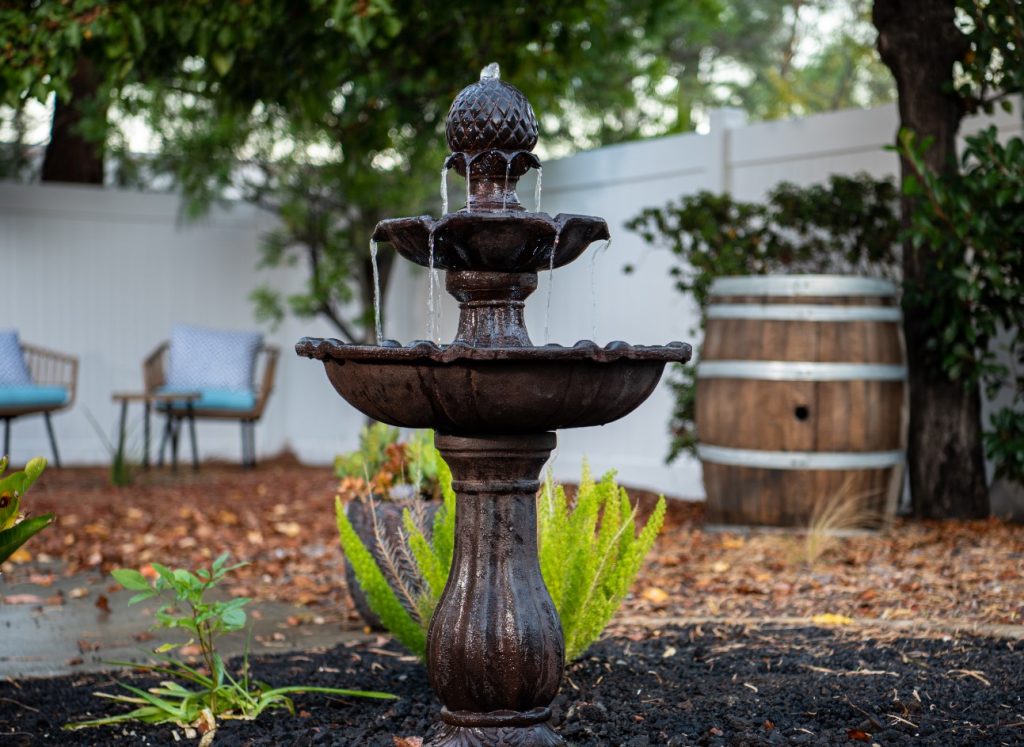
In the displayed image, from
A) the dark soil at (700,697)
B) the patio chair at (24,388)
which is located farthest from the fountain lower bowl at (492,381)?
the patio chair at (24,388)

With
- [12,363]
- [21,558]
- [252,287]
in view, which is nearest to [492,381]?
[21,558]

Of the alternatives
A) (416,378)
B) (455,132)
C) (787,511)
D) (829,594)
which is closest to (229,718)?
(416,378)

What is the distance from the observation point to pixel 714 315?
546 centimetres

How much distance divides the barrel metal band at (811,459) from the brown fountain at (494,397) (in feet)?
9.50

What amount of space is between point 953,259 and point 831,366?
684 mm

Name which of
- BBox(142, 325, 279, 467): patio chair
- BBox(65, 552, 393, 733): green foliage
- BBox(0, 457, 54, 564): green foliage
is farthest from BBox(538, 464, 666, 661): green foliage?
BBox(142, 325, 279, 467): patio chair

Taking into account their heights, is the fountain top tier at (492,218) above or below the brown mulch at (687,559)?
above

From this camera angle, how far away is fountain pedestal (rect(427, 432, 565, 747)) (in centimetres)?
240

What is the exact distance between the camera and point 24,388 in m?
8.49

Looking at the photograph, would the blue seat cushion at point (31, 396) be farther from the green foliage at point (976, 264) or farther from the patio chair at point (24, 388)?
the green foliage at point (976, 264)

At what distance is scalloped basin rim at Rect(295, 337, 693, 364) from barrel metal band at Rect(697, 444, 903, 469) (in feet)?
10.0

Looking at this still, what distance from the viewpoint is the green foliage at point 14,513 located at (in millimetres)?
2633

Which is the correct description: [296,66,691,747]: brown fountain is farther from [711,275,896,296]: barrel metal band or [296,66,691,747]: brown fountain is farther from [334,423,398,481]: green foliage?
[711,275,896,296]: barrel metal band

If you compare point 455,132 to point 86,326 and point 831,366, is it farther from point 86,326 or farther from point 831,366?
point 86,326
